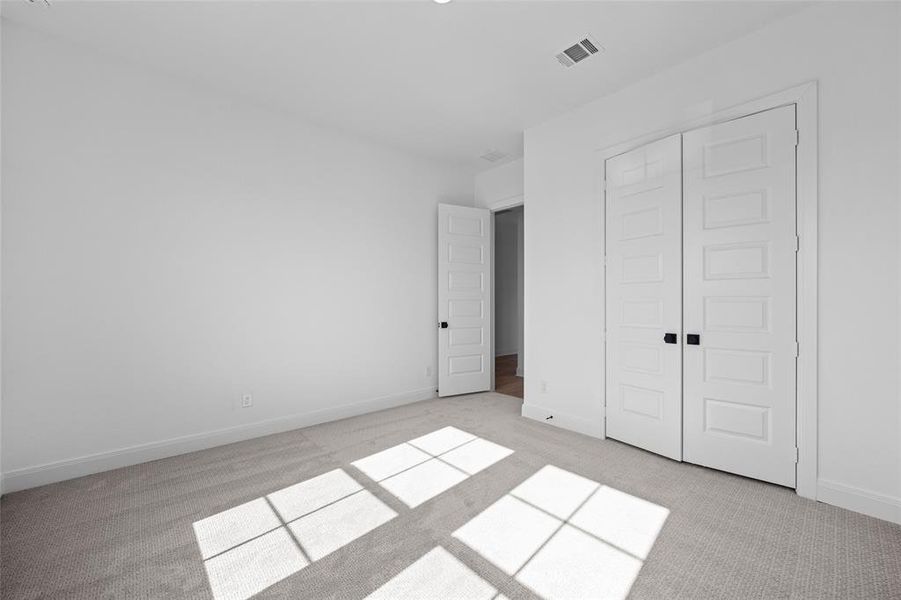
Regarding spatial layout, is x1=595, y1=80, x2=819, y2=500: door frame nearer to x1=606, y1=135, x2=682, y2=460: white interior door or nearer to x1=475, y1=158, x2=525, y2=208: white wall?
x1=606, y1=135, x2=682, y2=460: white interior door

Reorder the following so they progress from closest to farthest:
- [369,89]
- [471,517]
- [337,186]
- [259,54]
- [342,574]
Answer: [342,574] < [471,517] < [259,54] < [369,89] < [337,186]

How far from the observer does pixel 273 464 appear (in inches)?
113

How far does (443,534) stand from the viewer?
6.55 ft

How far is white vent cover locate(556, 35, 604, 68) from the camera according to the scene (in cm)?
266

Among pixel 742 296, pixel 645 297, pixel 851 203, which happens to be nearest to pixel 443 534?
pixel 645 297

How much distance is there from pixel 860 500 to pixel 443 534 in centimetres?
244

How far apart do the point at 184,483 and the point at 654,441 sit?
3568mm

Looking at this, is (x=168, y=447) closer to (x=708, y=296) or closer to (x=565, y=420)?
(x=565, y=420)

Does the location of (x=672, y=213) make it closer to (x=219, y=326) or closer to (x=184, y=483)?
(x=219, y=326)

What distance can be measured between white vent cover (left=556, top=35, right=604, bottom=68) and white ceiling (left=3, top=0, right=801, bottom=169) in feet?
0.19

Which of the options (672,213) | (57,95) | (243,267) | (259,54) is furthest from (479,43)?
(57,95)

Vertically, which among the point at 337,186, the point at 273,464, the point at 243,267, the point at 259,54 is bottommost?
the point at 273,464

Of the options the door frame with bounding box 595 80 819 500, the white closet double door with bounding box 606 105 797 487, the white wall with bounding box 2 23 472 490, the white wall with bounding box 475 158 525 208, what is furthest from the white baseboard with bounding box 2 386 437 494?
the door frame with bounding box 595 80 819 500

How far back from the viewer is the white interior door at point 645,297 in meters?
2.90
